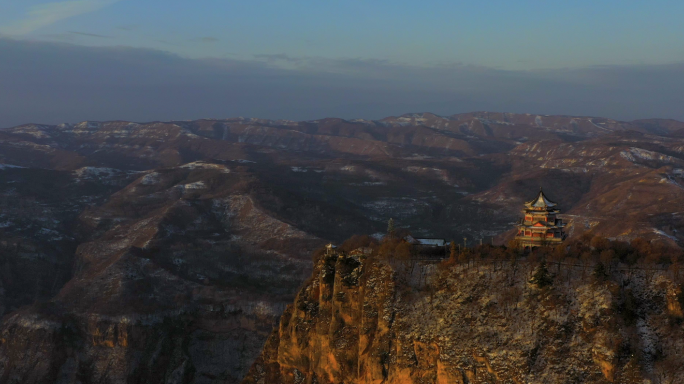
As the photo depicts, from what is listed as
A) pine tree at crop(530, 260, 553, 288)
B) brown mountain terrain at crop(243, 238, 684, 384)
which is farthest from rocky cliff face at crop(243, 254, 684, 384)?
pine tree at crop(530, 260, 553, 288)

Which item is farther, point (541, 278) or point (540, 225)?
point (540, 225)

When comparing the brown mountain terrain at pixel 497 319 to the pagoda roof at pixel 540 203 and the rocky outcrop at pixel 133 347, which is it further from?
the rocky outcrop at pixel 133 347

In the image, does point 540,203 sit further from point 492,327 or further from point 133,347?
point 133,347

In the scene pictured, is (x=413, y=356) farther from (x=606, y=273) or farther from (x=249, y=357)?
(x=249, y=357)

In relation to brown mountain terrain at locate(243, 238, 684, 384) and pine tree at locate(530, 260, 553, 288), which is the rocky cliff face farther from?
pine tree at locate(530, 260, 553, 288)

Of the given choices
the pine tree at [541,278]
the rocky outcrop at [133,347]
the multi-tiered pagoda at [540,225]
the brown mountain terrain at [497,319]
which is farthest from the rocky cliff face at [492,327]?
the rocky outcrop at [133,347]

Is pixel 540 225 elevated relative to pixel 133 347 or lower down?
elevated

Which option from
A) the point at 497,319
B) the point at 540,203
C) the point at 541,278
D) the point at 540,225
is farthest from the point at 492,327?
the point at 540,203
